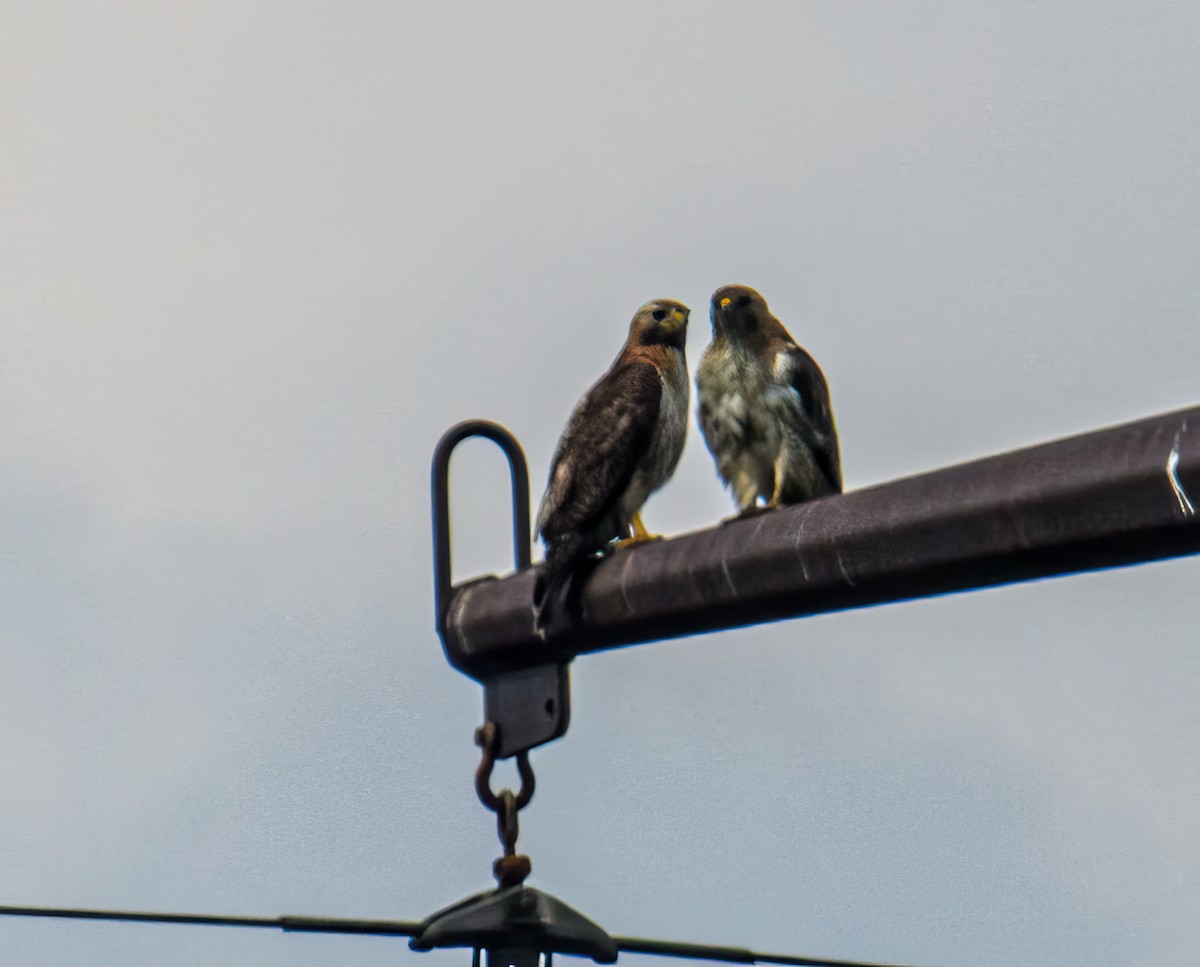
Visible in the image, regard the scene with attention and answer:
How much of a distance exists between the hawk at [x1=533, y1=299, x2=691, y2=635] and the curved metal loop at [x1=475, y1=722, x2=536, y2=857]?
2.11ft

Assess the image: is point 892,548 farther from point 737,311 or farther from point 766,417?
point 737,311

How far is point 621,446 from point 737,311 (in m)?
1.47

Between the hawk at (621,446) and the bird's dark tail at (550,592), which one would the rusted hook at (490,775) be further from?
the hawk at (621,446)

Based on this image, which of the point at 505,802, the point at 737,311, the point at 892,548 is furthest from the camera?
the point at 737,311

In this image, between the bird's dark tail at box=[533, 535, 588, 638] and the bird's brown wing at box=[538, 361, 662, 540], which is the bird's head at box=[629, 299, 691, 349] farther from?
the bird's dark tail at box=[533, 535, 588, 638]

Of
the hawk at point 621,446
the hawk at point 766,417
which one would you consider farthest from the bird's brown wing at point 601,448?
the hawk at point 766,417

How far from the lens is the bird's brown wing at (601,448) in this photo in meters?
5.23

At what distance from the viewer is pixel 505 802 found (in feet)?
12.1

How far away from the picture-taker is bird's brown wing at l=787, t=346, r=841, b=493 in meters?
6.63

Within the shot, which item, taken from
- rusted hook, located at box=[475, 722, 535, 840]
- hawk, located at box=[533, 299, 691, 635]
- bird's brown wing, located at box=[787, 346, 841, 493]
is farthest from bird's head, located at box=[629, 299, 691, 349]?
rusted hook, located at box=[475, 722, 535, 840]

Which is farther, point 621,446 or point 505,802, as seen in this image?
point 621,446

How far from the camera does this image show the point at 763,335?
698cm

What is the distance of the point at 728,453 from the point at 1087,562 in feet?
12.5

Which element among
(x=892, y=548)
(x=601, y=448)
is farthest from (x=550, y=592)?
(x=601, y=448)
